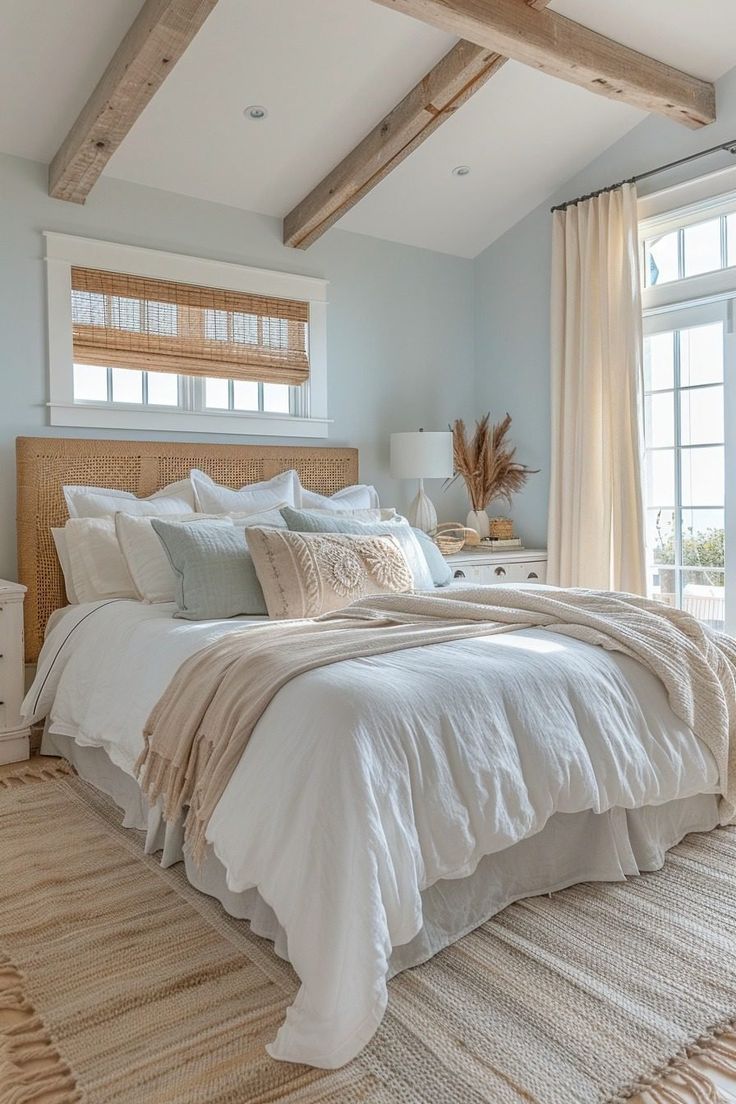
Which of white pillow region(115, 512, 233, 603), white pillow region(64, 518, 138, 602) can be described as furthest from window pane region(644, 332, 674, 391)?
white pillow region(64, 518, 138, 602)

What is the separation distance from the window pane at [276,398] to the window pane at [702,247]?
2.12 metres

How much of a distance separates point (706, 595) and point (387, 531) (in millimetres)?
1737

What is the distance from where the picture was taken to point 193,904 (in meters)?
2.16

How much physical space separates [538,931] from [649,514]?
2820mm

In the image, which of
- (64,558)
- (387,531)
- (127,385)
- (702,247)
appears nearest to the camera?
(387,531)

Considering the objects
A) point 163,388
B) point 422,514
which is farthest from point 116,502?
point 422,514

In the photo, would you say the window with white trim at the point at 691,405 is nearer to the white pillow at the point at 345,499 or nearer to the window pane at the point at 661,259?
the window pane at the point at 661,259

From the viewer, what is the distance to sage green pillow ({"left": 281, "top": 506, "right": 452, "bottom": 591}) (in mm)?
3322

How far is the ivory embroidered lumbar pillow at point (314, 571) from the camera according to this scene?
2.81 metres

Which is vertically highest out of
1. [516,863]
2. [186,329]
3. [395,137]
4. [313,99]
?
[313,99]

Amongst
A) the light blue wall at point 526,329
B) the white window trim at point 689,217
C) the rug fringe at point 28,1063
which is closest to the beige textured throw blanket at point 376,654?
the rug fringe at point 28,1063

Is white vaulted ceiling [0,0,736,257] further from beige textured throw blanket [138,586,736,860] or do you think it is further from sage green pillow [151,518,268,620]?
beige textured throw blanket [138,586,736,860]

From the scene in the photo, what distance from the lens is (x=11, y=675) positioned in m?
3.28

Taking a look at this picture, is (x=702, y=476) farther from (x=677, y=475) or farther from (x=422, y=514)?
(x=422, y=514)
